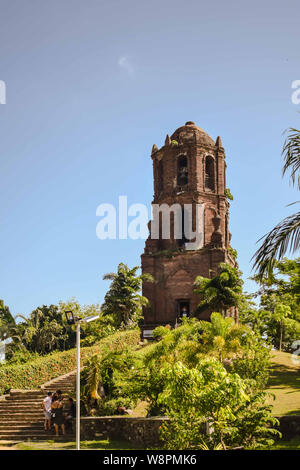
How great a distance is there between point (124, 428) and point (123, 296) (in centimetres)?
2063

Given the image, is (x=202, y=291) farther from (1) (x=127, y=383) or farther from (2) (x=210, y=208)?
(1) (x=127, y=383)

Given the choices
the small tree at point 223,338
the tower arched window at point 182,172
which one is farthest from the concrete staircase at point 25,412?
the tower arched window at point 182,172

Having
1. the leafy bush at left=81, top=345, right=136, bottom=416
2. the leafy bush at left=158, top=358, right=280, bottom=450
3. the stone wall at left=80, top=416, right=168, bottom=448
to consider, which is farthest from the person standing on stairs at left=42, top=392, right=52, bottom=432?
A: the leafy bush at left=158, top=358, right=280, bottom=450

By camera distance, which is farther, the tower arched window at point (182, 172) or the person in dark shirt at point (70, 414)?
the tower arched window at point (182, 172)

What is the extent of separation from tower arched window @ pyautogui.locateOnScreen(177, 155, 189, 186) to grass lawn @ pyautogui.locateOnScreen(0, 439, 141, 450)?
87.5 feet

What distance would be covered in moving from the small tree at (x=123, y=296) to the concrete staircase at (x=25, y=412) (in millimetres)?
13745

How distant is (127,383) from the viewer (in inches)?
610

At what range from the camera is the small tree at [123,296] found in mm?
34969

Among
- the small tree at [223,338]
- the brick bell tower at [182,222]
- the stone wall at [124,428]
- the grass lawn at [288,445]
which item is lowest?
the stone wall at [124,428]

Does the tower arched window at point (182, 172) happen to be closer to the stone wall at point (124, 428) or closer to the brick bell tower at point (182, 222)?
the brick bell tower at point (182, 222)

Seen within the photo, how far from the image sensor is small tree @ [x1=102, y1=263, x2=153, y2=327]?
35.0m

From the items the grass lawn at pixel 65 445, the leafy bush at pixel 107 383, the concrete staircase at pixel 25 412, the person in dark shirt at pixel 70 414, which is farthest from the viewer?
the concrete staircase at pixel 25 412
